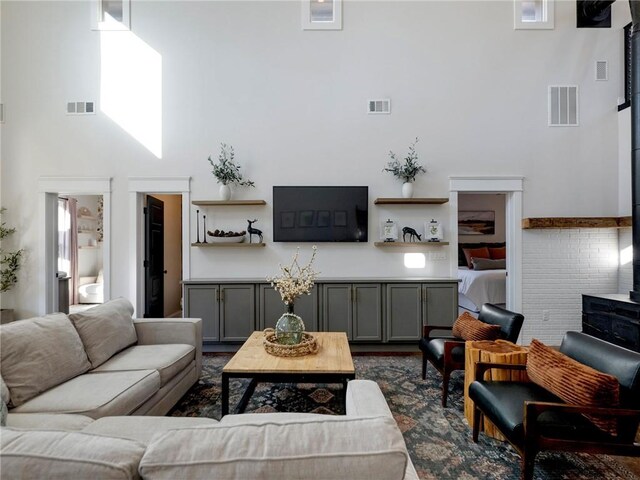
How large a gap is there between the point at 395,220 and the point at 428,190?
619mm

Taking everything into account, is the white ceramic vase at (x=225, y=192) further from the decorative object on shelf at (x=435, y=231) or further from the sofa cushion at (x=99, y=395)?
the decorative object on shelf at (x=435, y=231)

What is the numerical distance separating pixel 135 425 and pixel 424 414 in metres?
2.07

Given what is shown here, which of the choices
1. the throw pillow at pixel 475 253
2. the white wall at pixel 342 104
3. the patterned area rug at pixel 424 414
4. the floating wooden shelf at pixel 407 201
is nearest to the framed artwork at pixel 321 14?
the white wall at pixel 342 104

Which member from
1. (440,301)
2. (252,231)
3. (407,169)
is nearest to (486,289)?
(440,301)

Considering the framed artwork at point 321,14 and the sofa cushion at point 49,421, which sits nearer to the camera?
the sofa cushion at point 49,421

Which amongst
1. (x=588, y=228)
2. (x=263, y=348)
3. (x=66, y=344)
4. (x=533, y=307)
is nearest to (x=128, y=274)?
(x=66, y=344)

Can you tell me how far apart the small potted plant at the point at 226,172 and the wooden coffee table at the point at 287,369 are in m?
2.39

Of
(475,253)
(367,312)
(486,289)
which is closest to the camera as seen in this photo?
(367,312)

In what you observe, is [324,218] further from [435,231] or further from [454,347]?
[454,347]

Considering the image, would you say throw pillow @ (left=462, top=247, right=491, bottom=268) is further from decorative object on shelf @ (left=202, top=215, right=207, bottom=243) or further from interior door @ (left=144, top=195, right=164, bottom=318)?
interior door @ (left=144, top=195, right=164, bottom=318)

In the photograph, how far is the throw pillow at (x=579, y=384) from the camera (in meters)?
1.62

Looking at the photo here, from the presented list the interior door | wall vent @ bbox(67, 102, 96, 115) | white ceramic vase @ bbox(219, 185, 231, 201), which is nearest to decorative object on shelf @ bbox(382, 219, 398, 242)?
white ceramic vase @ bbox(219, 185, 231, 201)

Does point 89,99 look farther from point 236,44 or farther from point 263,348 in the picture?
point 263,348

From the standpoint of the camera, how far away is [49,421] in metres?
1.60
